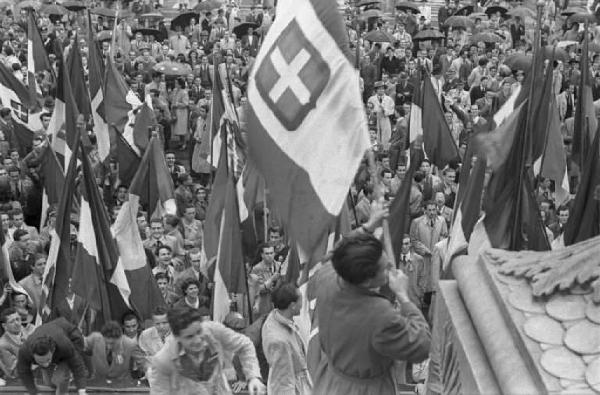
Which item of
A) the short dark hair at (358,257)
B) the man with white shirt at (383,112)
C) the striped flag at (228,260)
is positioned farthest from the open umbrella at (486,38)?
the short dark hair at (358,257)

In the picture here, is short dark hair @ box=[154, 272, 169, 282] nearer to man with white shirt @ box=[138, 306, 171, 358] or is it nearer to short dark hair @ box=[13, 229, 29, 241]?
man with white shirt @ box=[138, 306, 171, 358]

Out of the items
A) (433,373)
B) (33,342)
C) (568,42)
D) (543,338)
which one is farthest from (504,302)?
(568,42)

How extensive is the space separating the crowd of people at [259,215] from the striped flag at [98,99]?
1.76 feet

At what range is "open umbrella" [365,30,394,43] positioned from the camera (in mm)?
26312

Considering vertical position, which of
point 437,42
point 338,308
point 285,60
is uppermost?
point 285,60

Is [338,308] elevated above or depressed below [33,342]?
above

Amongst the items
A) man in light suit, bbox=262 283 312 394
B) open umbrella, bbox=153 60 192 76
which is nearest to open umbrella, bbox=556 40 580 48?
open umbrella, bbox=153 60 192 76

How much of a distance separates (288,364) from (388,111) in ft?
39.1

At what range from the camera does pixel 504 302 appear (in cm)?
682

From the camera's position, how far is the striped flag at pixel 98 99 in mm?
17172

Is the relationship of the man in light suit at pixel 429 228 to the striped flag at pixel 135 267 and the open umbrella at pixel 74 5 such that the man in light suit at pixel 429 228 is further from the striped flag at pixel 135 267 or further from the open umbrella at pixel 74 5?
the open umbrella at pixel 74 5

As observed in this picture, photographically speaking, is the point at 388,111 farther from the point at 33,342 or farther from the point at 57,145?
the point at 33,342

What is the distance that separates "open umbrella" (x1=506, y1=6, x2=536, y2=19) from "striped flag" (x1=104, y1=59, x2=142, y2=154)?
13574 mm

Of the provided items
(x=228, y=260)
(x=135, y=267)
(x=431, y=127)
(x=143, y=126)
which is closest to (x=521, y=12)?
(x=431, y=127)
